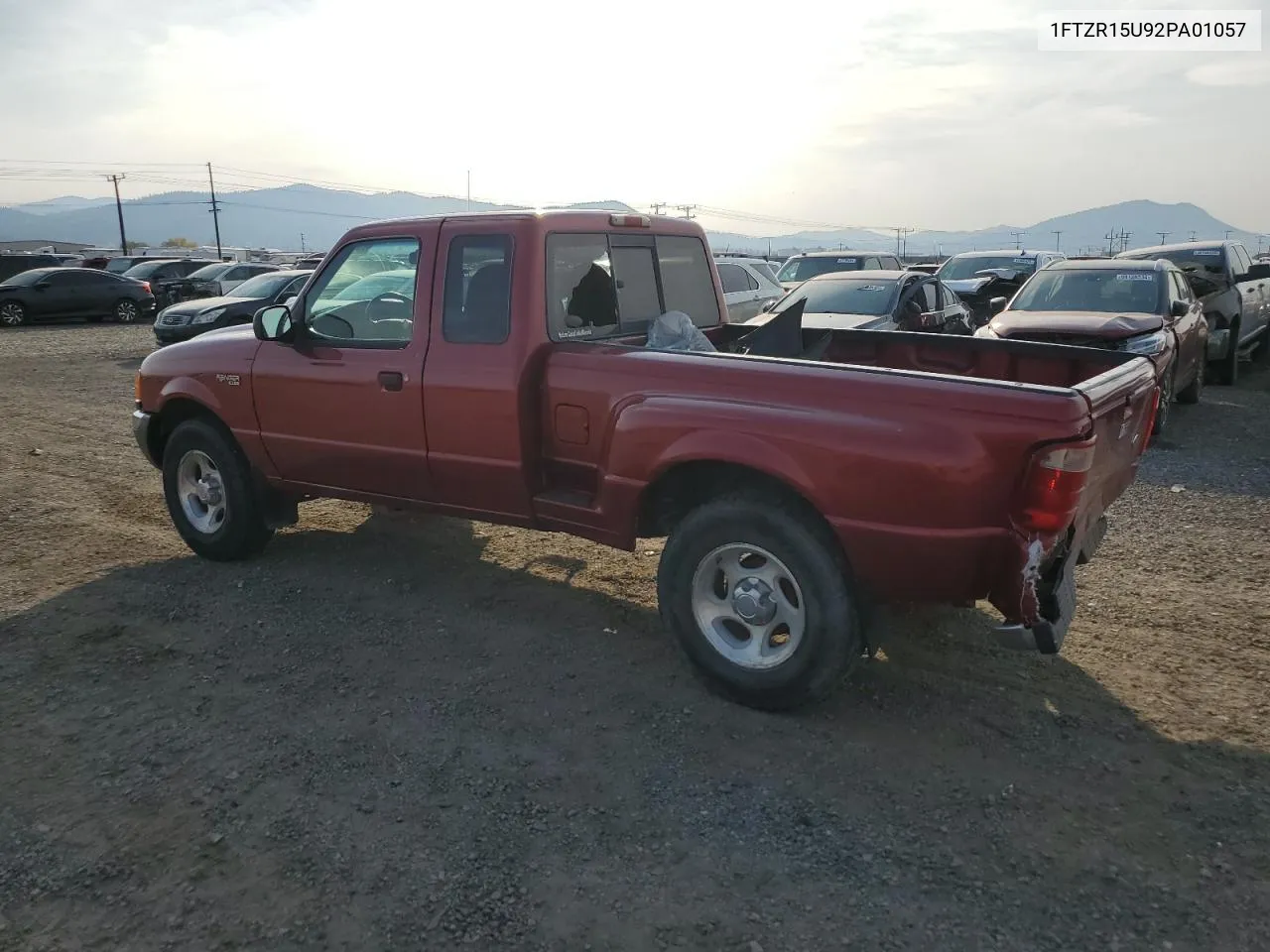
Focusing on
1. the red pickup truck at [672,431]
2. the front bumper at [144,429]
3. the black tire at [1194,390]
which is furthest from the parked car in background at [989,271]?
the front bumper at [144,429]

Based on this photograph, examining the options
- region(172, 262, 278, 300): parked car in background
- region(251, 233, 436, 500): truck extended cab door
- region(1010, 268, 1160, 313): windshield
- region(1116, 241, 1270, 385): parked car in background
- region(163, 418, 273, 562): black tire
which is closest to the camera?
region(251, 233, 436, 500): truck extended cab door

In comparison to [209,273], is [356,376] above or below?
below

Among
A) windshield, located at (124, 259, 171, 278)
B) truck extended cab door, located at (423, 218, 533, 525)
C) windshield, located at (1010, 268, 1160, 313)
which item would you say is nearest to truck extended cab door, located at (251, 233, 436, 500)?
truck extended cab door, located at (423, 218, 533, 525)

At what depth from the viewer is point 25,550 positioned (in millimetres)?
6020

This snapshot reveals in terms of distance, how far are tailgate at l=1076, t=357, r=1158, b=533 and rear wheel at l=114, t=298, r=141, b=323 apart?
26.3 meters

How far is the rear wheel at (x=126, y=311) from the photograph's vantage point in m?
24.7

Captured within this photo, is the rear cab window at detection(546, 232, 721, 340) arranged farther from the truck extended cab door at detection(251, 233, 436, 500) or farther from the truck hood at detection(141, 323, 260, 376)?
the truck hood at detection(141, 323, 260, 376)

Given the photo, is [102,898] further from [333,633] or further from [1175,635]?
[1175,635]

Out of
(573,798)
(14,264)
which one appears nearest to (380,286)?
(573,798)

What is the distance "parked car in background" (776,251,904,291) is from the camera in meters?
16.3

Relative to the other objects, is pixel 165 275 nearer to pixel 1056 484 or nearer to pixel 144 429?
pixel 144 429

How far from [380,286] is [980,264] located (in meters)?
16.6

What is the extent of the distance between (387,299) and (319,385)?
62 cm

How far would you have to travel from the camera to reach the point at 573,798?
3.30m
